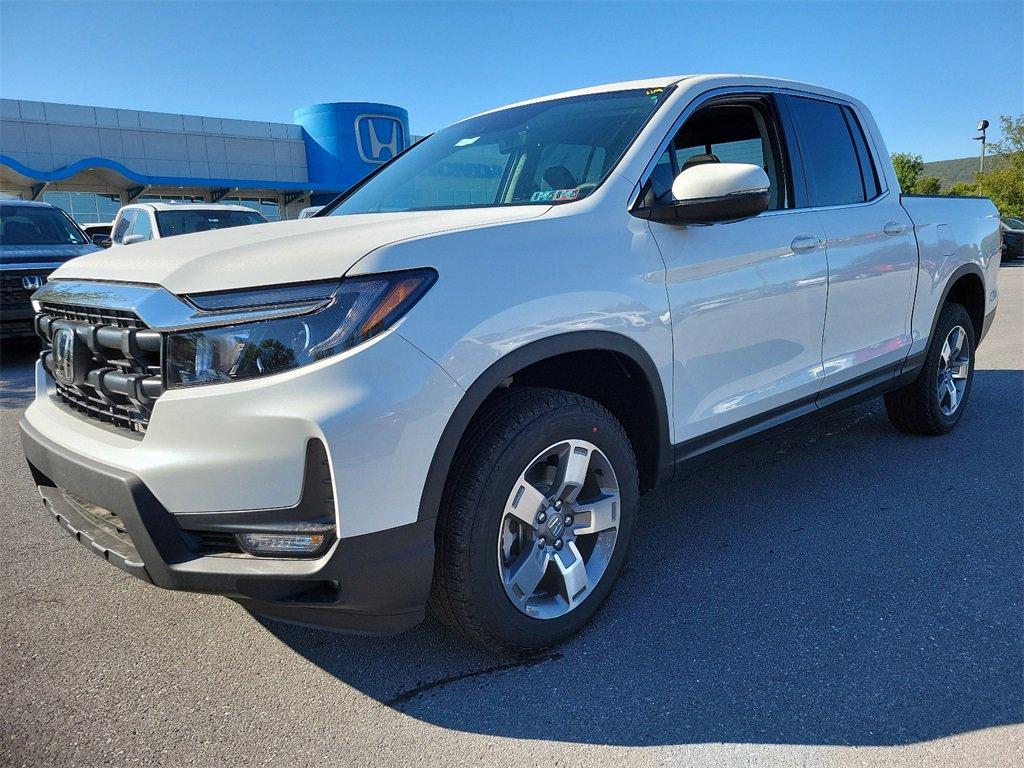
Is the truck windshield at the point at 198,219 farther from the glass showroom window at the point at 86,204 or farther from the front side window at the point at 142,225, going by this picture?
the glass showroom window at the point at 86,204

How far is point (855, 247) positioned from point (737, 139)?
757mm

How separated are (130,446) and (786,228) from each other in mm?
2591

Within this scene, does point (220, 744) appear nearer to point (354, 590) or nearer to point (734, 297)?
point (354, 590)

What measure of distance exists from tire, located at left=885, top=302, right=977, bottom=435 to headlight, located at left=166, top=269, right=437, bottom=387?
3.68m

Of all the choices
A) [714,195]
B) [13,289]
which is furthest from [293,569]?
[13,289]

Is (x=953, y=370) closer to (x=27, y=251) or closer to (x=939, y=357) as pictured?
(x=939, y=357)

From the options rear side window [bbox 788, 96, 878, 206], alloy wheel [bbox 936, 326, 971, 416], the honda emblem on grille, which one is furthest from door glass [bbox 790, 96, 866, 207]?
the honda emblem on grille

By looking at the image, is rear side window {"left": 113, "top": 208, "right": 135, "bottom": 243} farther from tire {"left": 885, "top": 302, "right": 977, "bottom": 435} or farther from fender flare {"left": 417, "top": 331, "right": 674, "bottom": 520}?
fender flare {"left": 417, "top": 331, "right": 674, "bottom": 520}

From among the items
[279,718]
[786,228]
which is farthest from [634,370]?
[279,718]

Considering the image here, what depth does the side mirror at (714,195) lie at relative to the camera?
2.57 m

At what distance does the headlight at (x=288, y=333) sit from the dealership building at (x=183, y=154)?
23.7 m

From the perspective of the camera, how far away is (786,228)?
3.21 metres

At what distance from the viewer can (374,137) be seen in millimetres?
30562

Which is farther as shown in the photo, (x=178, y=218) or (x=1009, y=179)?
(x=1009, y=179)
